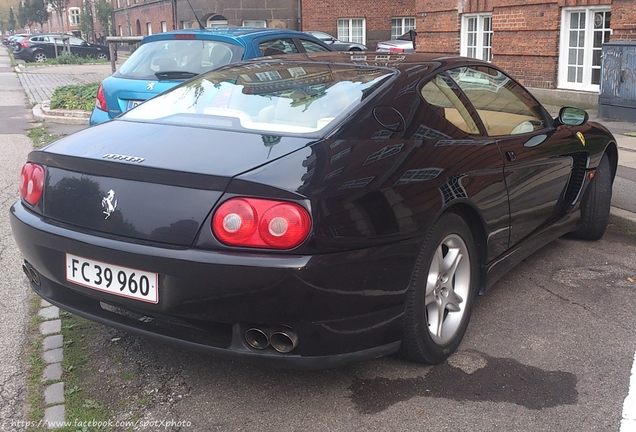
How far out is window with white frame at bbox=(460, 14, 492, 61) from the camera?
58.2 ft

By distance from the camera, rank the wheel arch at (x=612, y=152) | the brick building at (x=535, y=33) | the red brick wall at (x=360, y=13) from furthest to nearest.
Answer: the red brick wall at (x=360, y=13) → the brick building at (x=535, y=33) → the wheel arch at (x=612, y=152)

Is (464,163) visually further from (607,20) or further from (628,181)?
(607,20)

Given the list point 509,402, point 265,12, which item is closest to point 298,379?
point 509,402

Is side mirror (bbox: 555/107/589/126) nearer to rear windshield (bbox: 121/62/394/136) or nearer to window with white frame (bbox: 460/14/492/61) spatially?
rear windshield (bbox: 121/62/394/136)

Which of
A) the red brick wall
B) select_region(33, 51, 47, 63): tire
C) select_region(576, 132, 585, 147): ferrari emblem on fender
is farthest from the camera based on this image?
select_region(33, 51, 47, 63): tire

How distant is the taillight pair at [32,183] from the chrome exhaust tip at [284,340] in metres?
1.37

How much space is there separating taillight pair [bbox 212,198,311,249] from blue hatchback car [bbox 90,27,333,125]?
4.75 meters

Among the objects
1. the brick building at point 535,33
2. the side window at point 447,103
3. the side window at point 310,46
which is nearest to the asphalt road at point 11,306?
the side window at point 447,103

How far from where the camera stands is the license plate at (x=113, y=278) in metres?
3.01

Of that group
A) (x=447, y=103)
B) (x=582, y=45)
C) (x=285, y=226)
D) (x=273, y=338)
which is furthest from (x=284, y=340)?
(x=582, y=45)

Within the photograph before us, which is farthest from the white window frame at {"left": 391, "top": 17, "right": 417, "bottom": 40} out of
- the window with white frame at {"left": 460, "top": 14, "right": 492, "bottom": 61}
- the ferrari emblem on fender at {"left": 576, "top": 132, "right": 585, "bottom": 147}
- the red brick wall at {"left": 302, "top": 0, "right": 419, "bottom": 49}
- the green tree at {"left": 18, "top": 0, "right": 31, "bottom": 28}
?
the green tree at {"left": 18, "top": 0, "right": 31, "bottom": 28}

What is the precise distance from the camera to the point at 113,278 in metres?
3.11

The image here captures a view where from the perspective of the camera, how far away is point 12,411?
318cm

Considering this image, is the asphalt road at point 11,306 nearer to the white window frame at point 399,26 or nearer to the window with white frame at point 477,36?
the window with white frame at point 477,36
